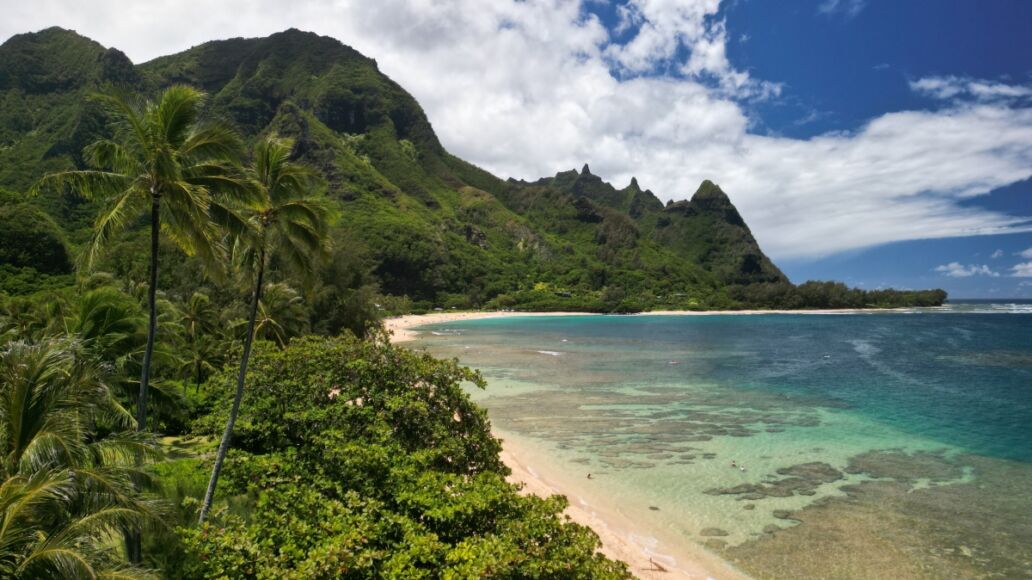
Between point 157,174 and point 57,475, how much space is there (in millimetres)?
5134

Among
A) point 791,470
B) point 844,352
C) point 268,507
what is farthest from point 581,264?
point 268,507

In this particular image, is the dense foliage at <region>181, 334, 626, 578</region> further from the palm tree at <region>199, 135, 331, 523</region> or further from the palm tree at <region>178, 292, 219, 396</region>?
the palm tree at <region>178, 292, 219, 396</region>

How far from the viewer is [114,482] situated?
265 inches

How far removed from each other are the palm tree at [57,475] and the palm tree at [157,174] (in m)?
1.86

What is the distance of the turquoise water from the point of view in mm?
13898

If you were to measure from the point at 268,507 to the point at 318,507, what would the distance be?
1.17m

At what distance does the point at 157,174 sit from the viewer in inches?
349

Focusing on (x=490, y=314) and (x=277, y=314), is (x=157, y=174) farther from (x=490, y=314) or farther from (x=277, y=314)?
(x=490, y=314)

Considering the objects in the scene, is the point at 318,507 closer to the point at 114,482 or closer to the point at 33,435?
the point at 114,482

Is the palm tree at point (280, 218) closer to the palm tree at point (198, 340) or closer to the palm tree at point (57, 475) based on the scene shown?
the palm tree at point (57, 475)

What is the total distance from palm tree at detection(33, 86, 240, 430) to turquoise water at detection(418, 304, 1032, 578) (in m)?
13.9

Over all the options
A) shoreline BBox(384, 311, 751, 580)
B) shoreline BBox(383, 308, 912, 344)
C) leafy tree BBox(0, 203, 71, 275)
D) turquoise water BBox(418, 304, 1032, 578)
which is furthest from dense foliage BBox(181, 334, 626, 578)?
shoreline BBox(383, 308, 912, 344)

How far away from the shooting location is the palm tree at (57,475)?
5629 millimetres

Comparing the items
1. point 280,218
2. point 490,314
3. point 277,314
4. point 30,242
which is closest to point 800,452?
point 280,218
